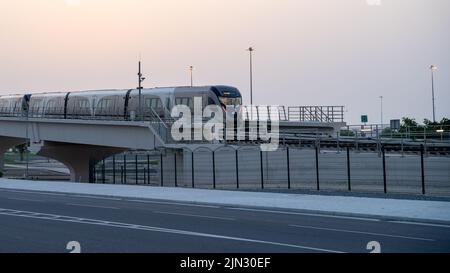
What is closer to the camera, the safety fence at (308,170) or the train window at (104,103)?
the safety fence at (308,170)

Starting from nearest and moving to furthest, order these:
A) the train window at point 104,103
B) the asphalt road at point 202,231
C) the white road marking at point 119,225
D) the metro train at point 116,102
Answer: the asphalt road at point 202,231 < the white road marking at point 119,225 < the metro train at point 116,102 < the train window at point 104,103

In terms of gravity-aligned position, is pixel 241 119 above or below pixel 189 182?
above

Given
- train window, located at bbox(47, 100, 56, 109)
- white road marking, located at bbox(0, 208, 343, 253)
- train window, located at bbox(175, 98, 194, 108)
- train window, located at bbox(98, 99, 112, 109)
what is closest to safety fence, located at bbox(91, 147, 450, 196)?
train window, located at bbox(175, 98, 194, 108)

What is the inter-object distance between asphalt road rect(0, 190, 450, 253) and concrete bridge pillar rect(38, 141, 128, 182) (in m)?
38.1

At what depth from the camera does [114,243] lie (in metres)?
14.9

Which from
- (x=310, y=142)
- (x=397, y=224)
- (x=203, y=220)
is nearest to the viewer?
(x=397, y=224)

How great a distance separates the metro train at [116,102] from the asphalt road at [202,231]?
80.2 ft

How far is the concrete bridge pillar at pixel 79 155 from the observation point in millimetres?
62719

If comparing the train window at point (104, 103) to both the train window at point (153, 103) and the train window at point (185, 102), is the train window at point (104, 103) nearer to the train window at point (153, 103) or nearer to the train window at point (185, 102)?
the train window at point (153, 103)

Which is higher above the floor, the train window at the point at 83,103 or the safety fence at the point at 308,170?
the train window at the point at 83,103

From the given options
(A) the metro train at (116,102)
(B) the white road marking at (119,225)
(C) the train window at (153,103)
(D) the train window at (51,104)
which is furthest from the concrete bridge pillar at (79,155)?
(B) the white road marking at (119,225)
